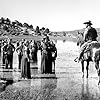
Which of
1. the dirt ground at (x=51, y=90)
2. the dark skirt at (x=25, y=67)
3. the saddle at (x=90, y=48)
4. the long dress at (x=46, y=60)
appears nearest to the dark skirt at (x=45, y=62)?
the long dress at (x=46, y=60)

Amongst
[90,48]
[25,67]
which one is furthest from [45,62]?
[90,48]

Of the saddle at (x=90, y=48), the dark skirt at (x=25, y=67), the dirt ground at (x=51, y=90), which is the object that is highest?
the saddle at (x=90, y=48)

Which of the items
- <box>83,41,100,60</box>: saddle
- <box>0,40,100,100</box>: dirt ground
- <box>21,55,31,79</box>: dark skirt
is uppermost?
<box>83,41,100,60</box>: saddle

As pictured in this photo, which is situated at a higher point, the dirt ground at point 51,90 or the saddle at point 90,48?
the saddle at point 90,48

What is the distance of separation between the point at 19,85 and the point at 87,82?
11.3 ft

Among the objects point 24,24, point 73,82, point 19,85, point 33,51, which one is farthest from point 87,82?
point 24,24

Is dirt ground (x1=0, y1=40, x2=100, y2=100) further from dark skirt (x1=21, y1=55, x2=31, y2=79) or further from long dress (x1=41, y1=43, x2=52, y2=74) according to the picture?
long dress (x1=41, y1=43, x2=52, y2=74)

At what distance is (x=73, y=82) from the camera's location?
45.3 ft

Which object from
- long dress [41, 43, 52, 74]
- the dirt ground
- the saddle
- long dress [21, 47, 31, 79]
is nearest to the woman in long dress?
long dress [41, 43, 52, 74]

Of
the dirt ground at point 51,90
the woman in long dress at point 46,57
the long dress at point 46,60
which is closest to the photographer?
the dirt ground at point 51,90

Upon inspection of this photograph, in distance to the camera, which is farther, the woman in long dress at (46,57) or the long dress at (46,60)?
the long dress at (46,60)

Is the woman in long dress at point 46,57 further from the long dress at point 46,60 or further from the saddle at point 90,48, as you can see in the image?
the saddle at point 90,48

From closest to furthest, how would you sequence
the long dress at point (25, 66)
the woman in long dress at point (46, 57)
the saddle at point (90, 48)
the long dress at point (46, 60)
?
the saddle at point (90, 48), the long dress at point (25, 66), the woman in long dress at point (46, 57), the long dress at point (46, 60)

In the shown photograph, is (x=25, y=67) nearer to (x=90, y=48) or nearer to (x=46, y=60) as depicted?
(x=46, y=60)
